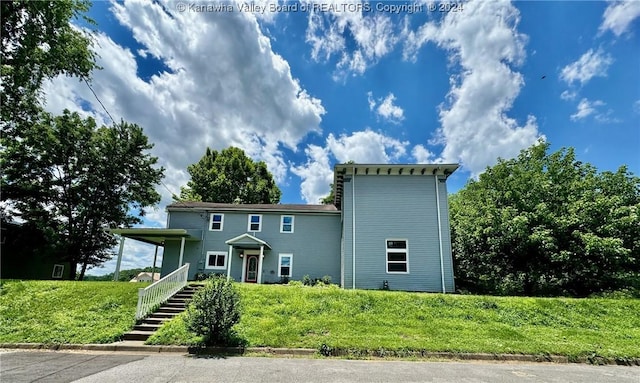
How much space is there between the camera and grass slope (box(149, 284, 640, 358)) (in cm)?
801

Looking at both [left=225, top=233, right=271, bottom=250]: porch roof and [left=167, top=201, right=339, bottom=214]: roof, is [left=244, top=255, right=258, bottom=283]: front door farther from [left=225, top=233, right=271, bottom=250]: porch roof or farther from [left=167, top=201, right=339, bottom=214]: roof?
[left=167, top=201, right=339, bottom=214]: roof

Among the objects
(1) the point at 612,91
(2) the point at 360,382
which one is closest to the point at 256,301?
(2) the point at 360,382

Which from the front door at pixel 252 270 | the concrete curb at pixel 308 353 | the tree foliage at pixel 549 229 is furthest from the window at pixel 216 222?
the tree foliage at pixel 549 229

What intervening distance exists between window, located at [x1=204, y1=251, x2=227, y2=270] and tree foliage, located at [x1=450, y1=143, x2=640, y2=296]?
15.9m

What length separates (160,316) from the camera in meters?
9.56

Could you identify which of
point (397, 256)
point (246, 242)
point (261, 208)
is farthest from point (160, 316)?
point (261, 208)

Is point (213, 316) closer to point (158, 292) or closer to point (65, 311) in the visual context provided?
point (158, 292)

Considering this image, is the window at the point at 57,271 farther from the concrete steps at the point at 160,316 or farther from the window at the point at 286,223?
the window at the point at 286,223

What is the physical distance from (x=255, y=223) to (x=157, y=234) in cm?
578

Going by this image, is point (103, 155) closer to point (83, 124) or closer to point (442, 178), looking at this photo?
point (83, 124)

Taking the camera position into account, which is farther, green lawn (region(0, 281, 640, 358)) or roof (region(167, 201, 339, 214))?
roof (region(167, 201, 339, 214))

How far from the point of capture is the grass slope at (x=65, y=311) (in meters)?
8.22

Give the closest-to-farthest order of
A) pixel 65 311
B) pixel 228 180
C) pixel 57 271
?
1. pixel 65 311
2. pixel 57 271
3. pixel 228 180

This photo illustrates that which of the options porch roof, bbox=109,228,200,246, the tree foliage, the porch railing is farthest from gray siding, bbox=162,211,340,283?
the tree foliage
